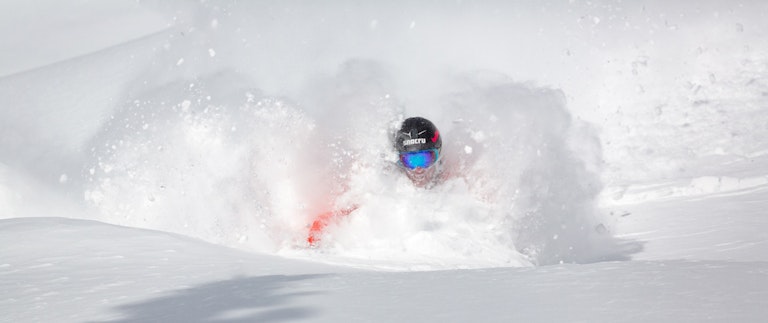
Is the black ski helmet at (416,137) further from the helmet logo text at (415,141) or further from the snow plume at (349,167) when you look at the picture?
the snow plume at (349,167)

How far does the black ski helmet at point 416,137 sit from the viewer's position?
7.41 m

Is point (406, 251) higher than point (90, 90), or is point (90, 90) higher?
point (90, 90)

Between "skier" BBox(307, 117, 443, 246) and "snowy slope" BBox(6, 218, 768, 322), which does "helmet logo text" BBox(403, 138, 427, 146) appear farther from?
"snowy slope" BBox(6, 218, 768, 322)

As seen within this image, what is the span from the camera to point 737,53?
13391 millimetres

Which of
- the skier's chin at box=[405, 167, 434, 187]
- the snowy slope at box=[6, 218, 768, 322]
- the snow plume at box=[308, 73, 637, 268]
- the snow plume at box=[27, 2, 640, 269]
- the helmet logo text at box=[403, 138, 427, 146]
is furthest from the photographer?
the skier's chin at box=[405, 167, 434, 187]

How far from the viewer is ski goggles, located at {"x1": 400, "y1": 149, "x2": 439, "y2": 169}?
292 inches

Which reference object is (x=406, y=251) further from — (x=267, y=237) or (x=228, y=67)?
(x=228, y=67)

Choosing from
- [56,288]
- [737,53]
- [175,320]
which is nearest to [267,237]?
[56,288]

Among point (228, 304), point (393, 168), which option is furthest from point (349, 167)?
point (228, 304)

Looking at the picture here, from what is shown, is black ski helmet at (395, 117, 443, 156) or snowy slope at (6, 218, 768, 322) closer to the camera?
snowy slope at (6, 218, 768, 322)

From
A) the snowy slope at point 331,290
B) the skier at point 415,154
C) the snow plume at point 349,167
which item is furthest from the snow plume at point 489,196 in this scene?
the snowy slope at point 331,290

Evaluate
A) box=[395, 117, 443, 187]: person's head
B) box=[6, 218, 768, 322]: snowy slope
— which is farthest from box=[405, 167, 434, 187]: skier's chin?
box=[6, 218, 768, 322]: snowy slope

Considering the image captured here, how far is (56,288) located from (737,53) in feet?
41.1

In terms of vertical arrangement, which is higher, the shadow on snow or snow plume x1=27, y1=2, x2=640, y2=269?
snow plume x1=27, y1=2, x2=640, y2=269
